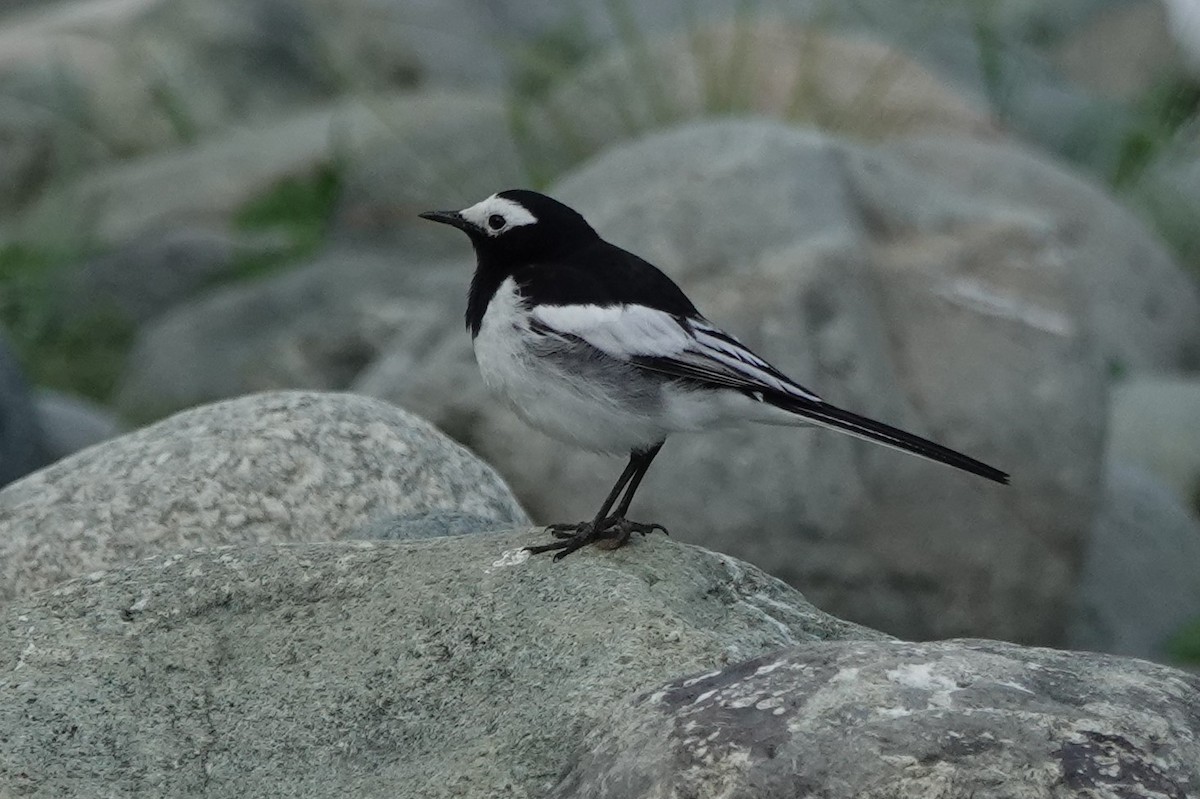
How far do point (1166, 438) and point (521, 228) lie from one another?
6595 mm

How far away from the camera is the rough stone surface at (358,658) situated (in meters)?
4.34

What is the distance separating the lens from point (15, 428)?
8.31 meters

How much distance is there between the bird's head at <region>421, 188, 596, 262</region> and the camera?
5.91 meters

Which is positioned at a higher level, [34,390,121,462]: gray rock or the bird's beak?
the bird's beak

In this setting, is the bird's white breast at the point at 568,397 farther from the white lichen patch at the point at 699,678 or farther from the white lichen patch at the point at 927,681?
the white lichen patch at the point at 927,681

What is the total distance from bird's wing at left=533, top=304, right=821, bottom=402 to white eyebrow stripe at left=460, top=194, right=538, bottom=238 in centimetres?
50

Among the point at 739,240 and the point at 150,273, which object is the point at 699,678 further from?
the point at 150,273

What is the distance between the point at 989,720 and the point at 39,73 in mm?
15432

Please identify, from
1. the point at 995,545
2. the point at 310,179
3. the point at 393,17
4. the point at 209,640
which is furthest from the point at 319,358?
the point at 393,17

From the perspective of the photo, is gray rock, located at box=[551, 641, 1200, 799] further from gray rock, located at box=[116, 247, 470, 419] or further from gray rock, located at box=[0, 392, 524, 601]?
gray rock, located at box=[116, 247, 470, 419]

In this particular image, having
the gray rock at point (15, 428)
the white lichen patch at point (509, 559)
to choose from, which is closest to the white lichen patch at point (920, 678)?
the white lichen patch at point (509, 559)

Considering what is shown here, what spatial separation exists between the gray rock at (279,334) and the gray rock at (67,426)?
4.15 ft

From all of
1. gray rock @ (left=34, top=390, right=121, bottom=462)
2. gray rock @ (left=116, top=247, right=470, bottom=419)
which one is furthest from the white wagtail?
gray rock @ (left=116, top=247, right=470, bottom=419)

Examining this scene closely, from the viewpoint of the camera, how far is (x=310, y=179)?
50.5ft
